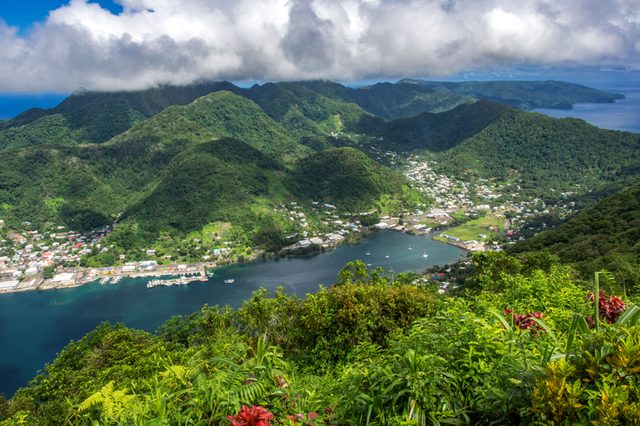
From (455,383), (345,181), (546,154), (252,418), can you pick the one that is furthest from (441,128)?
(252,418)

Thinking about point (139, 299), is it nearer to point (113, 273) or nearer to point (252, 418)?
point (113, 273)

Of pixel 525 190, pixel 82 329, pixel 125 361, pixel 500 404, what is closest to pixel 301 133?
pixel 525 190

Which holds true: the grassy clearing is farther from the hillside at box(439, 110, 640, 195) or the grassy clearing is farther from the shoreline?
the shoreline

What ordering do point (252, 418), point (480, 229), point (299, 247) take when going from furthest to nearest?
1. point (480, 229)
2. point (299, 247)
3. point (252, 418)

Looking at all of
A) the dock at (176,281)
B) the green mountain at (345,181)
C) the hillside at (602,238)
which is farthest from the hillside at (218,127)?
the hillside at (602,238)

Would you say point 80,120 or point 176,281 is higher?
point 80,120

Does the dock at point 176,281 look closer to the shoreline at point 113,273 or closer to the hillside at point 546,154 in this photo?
the shoreline at point 113,273

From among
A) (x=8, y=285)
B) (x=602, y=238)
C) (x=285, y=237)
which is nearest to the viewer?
(x=602, y=238)

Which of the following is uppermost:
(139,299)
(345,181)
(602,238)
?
(345,181)
